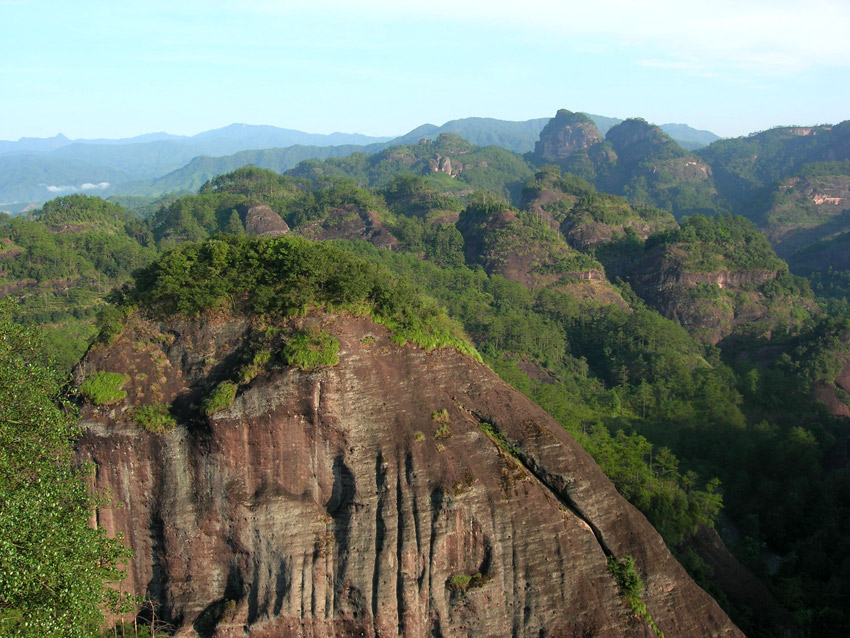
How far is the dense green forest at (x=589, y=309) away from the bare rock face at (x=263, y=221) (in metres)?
1.63

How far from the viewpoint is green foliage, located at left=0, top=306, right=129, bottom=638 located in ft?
32.0

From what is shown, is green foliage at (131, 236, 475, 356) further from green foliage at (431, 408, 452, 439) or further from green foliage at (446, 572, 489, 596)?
green foliage at (446, 572, 489, 596)

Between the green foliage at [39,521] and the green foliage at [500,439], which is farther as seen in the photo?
the green foliage at [500,439]

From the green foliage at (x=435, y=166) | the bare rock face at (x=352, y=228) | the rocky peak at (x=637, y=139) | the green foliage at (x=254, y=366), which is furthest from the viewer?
the rocky peak at (x=637, y=139)

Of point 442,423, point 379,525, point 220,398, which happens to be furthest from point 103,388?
point 442,423

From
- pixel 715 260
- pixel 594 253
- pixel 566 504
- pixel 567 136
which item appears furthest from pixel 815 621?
pixel 567 136

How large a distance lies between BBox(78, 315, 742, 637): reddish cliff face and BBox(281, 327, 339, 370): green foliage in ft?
0.88

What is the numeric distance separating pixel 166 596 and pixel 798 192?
117998 millimetres

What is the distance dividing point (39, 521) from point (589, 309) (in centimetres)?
4810

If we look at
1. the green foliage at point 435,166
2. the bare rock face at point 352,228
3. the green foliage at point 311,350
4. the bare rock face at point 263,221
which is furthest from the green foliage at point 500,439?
the green foliage at point 435,166

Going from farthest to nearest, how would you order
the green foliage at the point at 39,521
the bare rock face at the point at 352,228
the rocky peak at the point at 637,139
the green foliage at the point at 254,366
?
the rocky peak at the point at 637,139
the bare rock face at the point at 352,228
the green foliage at the point at 254,366
the green foliage at the point at 39,521

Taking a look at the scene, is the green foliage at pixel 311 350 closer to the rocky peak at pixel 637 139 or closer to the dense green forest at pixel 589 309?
the dense green forest at pixel 589 309

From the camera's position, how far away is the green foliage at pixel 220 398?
14.5 m

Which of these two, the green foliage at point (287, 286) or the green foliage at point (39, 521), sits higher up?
the green foliage at point (287, 286)
